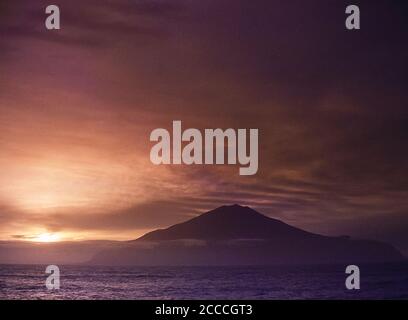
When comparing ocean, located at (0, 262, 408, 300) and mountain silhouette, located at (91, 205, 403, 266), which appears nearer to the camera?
ocean, located at (0, 262, 408, 300)

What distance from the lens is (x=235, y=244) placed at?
191 feet

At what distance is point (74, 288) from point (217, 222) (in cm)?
2601

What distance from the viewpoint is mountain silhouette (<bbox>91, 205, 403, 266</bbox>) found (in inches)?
1857

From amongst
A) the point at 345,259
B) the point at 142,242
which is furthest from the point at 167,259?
the point at 345,259

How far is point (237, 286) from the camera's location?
3072 cm

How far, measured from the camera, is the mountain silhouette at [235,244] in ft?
155

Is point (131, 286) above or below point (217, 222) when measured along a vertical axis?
A: below

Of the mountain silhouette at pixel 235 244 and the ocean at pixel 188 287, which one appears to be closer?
the ocean at pixel 188 287

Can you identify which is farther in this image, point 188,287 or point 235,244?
point 235,244
